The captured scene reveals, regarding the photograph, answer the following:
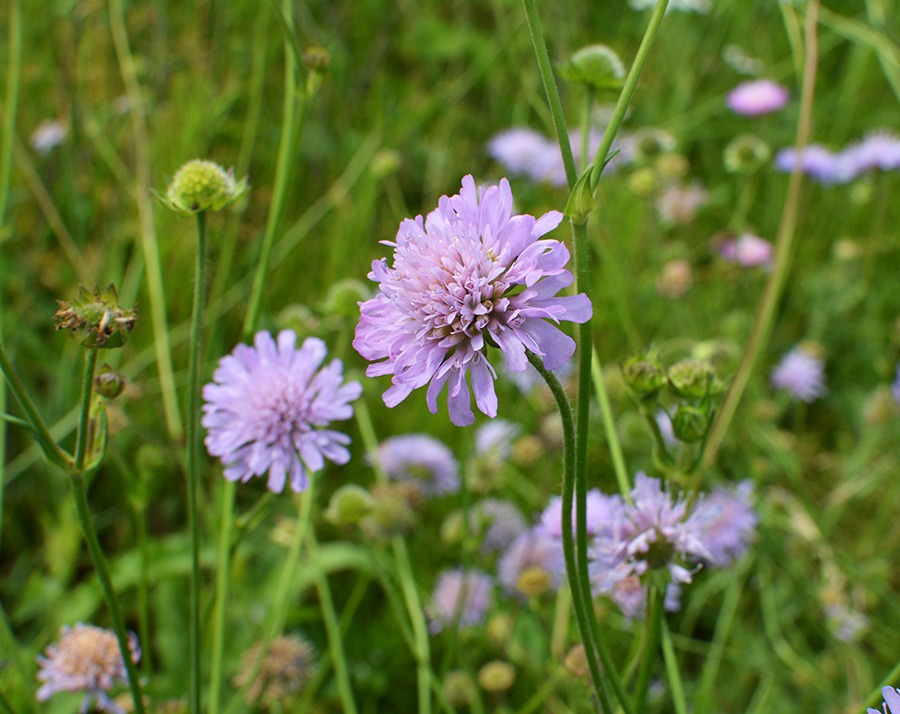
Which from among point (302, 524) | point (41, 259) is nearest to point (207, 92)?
point (41, 259)

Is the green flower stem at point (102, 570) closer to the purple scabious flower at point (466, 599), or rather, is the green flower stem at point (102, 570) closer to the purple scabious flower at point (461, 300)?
the purple scabious flower at point (461, 300)

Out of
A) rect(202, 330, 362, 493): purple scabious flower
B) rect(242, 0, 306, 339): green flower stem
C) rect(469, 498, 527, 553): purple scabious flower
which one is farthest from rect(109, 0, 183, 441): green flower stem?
rect(469, 498, 527, 553): purple scabious flower

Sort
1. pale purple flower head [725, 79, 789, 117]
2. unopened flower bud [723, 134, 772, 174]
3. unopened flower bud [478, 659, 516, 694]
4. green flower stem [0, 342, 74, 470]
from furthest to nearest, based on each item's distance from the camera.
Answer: pale purple flower head [725, 79, 789, 117] < unopened flower bud [723, 134, 772, 174] < unopened flower bud [478, 659, 516, 694] < green flower stem [0, 342, 74, 470]

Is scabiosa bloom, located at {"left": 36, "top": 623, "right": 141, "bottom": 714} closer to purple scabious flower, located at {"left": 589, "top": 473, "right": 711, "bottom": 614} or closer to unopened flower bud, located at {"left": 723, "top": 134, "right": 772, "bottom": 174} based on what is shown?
purple scabious flower, located at {"left": 589, "top": 473, "right": 711, "bottom": 614}

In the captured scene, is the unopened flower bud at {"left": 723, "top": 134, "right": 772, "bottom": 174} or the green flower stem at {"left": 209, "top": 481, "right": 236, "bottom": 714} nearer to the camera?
the green flower stem at {"left": 209, "top": 481, "right": 236, "bottom": 714}

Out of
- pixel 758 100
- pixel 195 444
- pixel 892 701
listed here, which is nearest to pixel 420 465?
pixel 195 444

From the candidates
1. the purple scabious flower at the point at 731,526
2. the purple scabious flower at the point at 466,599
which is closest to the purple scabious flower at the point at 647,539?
the purple scabious flower at the point at 731,526
